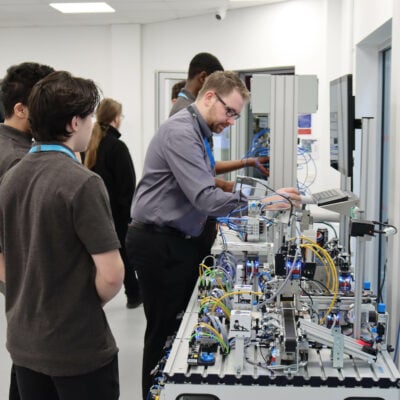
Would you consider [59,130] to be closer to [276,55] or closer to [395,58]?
[395,58]

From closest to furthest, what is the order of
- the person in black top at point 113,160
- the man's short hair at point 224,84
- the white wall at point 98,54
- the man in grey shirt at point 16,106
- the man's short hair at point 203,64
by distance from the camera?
1. the man in grey shirt at point 16,106
2. the man's short hair at point 224,84
3. the man's short hair at point 203,64
4. the person in black top at point 113,160
5. the white wall at point 98,54

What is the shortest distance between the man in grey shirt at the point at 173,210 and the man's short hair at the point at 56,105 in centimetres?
76

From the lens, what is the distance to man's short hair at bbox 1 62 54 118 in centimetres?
184

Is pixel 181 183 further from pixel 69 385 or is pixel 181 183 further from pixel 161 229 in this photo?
pixel 69 385

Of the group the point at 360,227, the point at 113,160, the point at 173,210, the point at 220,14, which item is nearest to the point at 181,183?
the point at 173,210

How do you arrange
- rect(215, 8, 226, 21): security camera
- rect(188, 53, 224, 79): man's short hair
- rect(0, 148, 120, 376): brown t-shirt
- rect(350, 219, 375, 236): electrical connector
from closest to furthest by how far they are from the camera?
rect(0, 148, 120, 376): brown t-shirt, rect(350, 219, 375, 236): electrical connector, rect(188, 53, 224, 79): man's short hair, rect(215, 8, 226, 21): security camera

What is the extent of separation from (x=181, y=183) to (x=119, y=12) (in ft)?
15.7

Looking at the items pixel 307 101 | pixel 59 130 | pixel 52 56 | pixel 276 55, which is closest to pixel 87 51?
pixel 52 56

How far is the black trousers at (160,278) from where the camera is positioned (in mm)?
2281

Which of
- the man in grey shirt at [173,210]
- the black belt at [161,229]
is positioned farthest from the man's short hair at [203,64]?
the black belt at [161,229]

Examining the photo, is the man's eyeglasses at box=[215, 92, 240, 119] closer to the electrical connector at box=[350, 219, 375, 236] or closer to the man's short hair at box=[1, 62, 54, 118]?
the man's short hair at box=[1, 62, 54, 118]

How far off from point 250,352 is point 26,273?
0.66m

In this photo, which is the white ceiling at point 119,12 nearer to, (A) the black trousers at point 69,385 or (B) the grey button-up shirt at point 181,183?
(B) the grey button-up shirt at point 181,183

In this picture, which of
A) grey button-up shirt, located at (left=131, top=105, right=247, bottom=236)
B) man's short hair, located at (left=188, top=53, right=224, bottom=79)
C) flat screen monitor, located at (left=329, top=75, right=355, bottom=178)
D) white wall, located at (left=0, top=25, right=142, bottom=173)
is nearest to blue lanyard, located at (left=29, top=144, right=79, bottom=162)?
grey button-up shirt, located at (left=131, top=105, right=247, bottom=236)
